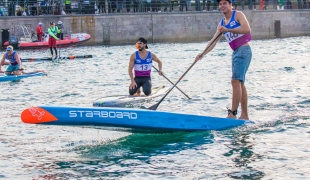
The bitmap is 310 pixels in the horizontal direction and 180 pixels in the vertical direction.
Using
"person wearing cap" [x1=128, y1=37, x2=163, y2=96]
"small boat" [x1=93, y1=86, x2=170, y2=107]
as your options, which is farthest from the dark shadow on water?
"person wearing cap" [x1=128, y1=37, x2=163, y2=96]

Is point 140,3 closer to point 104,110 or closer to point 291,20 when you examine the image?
point 291,20

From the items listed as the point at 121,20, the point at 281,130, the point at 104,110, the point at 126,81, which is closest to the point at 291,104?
the point at 281,130

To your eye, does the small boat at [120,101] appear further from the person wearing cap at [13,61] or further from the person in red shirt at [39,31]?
the person in red shirt at [39,31]

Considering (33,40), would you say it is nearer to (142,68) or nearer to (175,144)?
(142,68)

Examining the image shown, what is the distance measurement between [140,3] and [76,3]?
4.30m

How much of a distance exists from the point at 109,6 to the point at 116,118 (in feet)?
120

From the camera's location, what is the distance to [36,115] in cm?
1021

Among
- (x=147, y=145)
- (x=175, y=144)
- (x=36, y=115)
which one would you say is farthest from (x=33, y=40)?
(x=36, y=115)

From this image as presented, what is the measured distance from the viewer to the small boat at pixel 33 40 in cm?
4053

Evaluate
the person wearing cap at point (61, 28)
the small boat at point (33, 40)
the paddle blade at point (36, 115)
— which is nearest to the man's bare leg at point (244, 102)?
the paddle blade at point (36, 115)

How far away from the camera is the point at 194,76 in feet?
76.1

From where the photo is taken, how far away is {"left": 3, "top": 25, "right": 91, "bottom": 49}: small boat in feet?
133

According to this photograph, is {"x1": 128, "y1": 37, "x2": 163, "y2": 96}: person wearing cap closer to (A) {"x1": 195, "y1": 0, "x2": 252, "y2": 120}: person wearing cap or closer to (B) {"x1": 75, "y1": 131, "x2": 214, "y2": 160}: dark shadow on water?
(A) {"x1": 195, "y1": 0, "x2": 252, "y2": 120}: person wearing cap

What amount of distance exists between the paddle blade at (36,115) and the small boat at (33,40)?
30202mm
